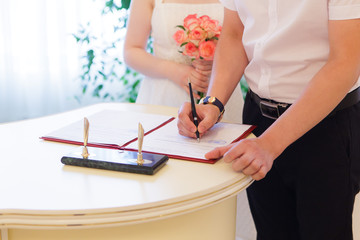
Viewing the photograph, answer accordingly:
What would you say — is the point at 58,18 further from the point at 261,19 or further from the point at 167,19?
the point at 261,19

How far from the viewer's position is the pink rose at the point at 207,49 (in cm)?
216

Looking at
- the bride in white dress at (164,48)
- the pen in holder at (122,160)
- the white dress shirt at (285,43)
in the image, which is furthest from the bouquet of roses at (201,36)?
the pen in holder at (122,160)

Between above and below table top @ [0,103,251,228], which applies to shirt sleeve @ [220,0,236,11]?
above

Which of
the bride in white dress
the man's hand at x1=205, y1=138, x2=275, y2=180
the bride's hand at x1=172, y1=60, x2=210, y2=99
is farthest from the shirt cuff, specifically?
the bride in white dress

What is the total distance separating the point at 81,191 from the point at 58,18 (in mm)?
3576

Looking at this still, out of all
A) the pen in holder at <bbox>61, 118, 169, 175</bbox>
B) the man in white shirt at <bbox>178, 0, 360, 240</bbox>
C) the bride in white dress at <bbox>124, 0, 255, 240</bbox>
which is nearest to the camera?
the pen in holder at <bbox>61, 118, 169, 175</bbox>

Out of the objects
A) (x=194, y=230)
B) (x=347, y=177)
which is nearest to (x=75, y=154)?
(x=194, y=230)

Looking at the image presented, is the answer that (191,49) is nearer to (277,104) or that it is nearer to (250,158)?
(277,104)

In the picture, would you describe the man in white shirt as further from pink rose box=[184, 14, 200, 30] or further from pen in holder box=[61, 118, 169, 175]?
pink rose box=[184, 14, 200, 30]

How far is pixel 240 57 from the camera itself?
1755mm

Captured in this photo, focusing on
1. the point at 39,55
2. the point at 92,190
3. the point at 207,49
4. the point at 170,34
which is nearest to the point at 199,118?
the point at 92,190

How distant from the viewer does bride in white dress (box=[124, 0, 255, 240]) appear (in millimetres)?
2457

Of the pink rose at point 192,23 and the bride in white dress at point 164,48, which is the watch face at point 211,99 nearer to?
the pink rose at point 192,23

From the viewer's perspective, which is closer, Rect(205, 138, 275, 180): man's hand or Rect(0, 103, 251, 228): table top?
Rect(0, 103, 251, 228): table top
